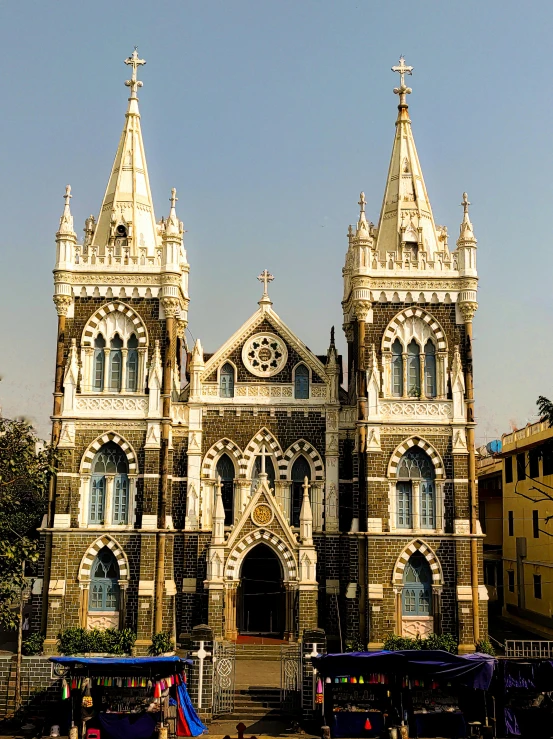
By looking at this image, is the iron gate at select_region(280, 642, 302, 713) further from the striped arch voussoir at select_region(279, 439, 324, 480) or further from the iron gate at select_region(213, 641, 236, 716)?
the striped arch voussoir at select_region(279, 439, 324, 480)

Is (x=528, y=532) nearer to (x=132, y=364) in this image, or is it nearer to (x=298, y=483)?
(x=298, y=483)

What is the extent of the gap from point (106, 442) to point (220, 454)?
4437 mm

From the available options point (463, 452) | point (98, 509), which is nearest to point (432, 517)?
point (463, 452)

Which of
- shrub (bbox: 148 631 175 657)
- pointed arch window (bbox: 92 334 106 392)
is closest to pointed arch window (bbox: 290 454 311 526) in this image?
shrub (bbox: 148 631 175 657)

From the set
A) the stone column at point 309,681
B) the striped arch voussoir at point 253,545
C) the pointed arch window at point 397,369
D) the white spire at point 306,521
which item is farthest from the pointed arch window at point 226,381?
the stone column at point 309,681

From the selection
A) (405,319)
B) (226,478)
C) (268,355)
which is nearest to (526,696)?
→ (226,478)

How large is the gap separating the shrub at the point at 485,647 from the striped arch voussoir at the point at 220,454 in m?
10.6

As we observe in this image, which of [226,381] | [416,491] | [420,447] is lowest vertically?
[416,491]

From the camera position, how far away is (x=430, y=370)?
3447 cm

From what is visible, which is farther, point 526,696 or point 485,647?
point 485,647

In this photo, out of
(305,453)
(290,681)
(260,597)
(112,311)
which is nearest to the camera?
(290,681)

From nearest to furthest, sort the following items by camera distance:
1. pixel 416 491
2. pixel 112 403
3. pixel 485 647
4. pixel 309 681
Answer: pixel 309 681 < pixel 485 647 < pixel 416 491 < pixel 112 403

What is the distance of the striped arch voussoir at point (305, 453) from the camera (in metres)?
34.8

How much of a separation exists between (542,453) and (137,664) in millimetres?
14712
